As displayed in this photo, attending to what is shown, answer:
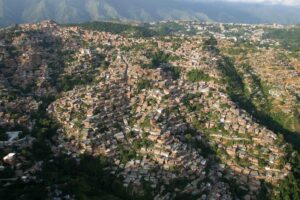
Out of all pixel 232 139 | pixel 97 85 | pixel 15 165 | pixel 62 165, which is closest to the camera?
pixel 15 165

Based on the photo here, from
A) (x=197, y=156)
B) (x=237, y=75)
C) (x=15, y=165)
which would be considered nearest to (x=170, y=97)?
(x=197, y=156)

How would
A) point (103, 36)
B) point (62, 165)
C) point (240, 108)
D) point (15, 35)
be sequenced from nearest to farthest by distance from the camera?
1. point (62, 165)
2. point (240, 108)
3. point (15, 35)
4. point (103, 36)

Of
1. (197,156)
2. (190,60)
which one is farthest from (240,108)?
(190,60)

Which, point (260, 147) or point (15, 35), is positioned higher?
point (15, 35)

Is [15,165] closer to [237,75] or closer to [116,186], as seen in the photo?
[116,186]

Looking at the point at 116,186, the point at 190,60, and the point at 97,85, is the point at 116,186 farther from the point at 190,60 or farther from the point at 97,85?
the point at 190,60

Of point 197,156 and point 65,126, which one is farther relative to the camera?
point 65,126
